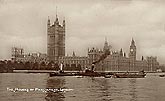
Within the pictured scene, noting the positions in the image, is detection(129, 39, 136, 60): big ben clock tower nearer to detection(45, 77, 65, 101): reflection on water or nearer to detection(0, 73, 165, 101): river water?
detection(45, 77, 65, 101): reflection on water

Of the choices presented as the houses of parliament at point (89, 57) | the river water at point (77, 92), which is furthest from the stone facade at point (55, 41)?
the river water at point (77, 92)

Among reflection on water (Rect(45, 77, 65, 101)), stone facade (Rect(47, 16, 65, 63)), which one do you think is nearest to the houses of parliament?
stone facade (Rect(47, 16, 65, 63))

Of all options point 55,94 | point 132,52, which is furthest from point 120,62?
point 55,94

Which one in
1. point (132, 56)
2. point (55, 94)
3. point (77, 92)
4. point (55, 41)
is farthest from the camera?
point (132, 56)

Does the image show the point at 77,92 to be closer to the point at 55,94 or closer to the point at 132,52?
the point at 55,94

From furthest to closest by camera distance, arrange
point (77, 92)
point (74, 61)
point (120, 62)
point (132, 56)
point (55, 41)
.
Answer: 1. point (132, 56)
2. point (55, 41)
3. point (74, 61)
4. point (120, 62)
5. point (77, 92)

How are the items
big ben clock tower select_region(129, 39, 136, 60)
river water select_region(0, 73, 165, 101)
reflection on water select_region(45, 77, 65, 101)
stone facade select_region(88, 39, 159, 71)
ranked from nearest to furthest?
1. reflection on water select_region(45, 77, 65, 101)
2. river water select_region(0, 73, 165, 101)
3. stone facade select_region(88, 39, 159, 71)
4. big ben clock tower select_region(129, 39, 136, 60)

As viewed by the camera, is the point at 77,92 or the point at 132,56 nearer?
the point at 77,92

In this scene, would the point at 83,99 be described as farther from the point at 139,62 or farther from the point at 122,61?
the point at 139,62
